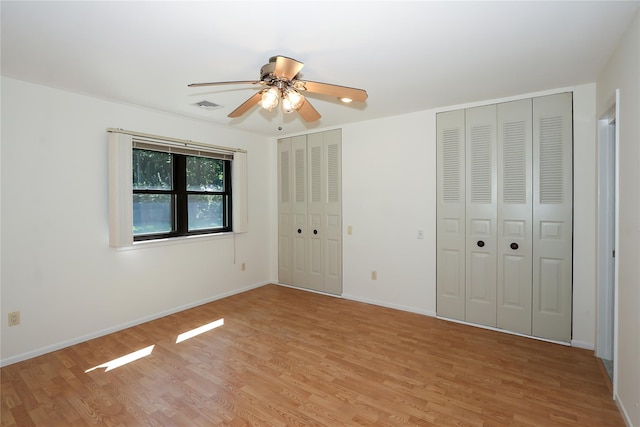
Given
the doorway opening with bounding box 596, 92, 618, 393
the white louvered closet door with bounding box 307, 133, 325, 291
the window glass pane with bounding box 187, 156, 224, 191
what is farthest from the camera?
the white louvered closet door with bounding box 307, 133, 325, 291

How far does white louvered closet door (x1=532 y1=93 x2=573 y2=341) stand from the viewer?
9.99 ft

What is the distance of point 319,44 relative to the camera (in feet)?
7.07

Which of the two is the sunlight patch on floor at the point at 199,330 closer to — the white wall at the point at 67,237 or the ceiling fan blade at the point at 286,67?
the white wall at the point at 67,237

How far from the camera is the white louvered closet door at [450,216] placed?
3.61 metres

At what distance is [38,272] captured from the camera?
2885mm

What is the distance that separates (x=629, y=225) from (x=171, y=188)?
4.42 metres

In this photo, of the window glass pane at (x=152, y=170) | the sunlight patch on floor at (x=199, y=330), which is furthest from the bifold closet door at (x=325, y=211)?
the window glass pane at (x=152, y=170)

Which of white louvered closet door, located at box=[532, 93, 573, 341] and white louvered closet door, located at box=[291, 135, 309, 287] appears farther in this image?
white louvered closet door, located at box=[291, 135, 309, 287]

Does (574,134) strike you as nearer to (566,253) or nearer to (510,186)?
(510,186)

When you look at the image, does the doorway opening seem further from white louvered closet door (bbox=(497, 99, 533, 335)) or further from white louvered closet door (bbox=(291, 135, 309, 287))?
white louvered closet door (bbox=(291, 135, 309, 287))

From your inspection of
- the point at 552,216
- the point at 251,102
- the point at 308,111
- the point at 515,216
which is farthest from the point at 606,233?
the point at 251,102

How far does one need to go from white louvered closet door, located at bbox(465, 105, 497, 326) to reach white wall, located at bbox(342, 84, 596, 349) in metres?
0.30

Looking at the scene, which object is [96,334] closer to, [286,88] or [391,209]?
[286,88]

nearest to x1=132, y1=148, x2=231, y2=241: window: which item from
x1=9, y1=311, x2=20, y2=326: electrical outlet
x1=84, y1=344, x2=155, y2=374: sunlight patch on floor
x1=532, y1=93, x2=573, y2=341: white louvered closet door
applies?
x1=9, y1=311, x2=20, y2=326: electrical outlet
